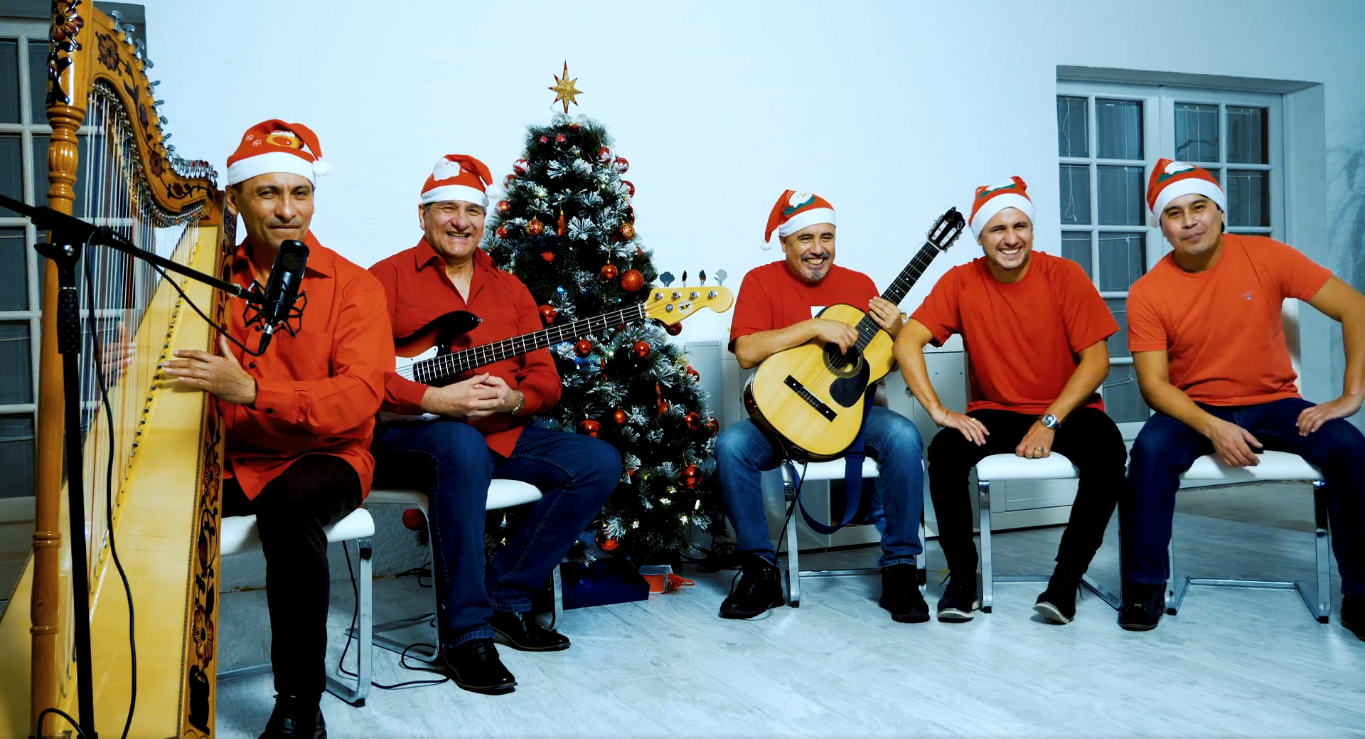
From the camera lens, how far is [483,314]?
8.95 feet

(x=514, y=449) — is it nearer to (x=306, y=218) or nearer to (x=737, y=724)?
(x=306, y=218)

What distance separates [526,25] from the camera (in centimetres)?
365

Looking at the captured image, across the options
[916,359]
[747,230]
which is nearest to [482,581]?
[916,359]

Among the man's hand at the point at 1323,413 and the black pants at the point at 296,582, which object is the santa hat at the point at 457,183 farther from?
the man's hand at the point at 1323,413

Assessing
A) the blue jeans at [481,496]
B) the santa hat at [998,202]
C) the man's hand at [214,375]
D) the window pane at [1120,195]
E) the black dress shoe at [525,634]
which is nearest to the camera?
the man's hand at [214,375]

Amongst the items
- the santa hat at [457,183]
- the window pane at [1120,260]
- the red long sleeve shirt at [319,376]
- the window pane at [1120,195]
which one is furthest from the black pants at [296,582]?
the window pane at [1120,195]

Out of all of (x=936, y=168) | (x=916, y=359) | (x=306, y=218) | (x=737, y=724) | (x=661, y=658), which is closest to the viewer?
(x=737, y=724)

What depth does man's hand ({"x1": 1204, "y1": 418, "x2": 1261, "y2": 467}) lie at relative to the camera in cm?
257

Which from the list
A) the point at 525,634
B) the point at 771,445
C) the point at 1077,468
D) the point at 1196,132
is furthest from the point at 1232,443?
the point at 1196,132

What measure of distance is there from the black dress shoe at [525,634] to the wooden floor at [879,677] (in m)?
0.04

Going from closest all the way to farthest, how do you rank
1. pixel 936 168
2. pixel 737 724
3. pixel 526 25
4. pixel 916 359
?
pixel 737 724, pixel 916 359, pixel 526 25, pixel 936 168

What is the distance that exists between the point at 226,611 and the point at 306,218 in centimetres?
139

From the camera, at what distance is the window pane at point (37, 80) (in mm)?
3197

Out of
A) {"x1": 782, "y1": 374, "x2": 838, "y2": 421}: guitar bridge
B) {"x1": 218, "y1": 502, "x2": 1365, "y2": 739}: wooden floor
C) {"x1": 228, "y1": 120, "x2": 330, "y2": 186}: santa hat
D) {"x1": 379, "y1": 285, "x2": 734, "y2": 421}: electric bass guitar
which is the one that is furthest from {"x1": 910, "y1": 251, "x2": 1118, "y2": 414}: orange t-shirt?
{"x1": 228, "y1": 120, "x2": 330, "y2": 186}: santa hat
